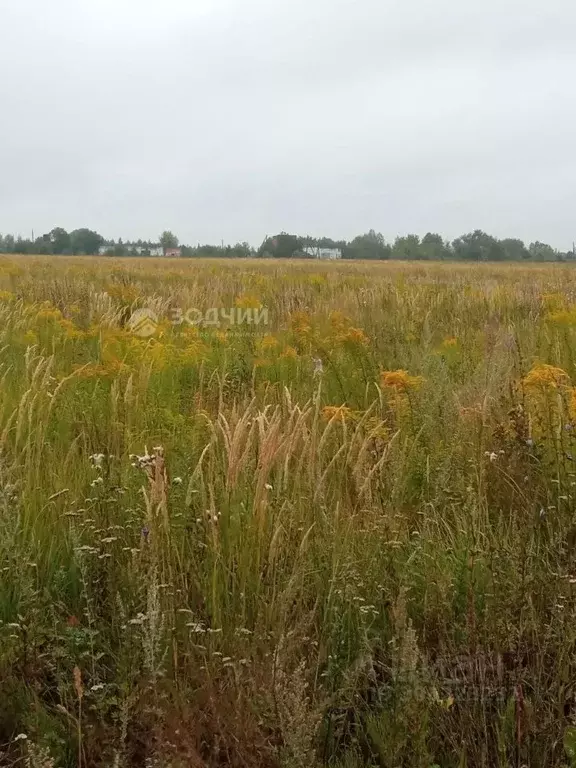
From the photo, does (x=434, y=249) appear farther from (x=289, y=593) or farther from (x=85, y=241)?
(x=289, y=593)

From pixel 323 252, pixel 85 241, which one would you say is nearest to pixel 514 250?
pixel 323 252

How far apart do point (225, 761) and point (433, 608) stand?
633mm

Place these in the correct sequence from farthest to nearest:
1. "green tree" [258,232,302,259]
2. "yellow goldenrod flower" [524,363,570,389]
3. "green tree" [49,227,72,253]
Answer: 1. "green tree" [49,227,72,253]
2. "green tree" [258,232,302,259]
3. "yellow goldenrod flower" [524,363,570,389]

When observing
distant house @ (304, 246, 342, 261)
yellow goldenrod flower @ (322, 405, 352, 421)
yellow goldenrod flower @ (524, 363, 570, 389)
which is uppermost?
distant house @ (304, 246, 342, 261)

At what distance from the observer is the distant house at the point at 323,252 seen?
58797 mm

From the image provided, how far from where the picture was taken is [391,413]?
9.55 feet

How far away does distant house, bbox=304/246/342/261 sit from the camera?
193 ft

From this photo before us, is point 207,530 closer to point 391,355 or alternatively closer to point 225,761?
point 225,761

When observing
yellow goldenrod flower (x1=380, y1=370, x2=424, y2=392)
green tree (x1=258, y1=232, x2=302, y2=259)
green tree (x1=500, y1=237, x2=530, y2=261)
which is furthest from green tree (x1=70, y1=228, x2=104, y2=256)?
yellow goldenrod flower (x1=380, y1=370, x2=424, y2=392)

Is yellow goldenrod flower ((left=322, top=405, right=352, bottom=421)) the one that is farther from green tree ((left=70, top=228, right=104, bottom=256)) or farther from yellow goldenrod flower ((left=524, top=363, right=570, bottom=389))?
green tree ((left=70, top=228, right=104, bottom=256))

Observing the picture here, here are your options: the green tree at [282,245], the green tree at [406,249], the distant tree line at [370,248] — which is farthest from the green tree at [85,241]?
the green tree at [406,249]

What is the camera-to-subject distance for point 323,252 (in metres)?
64.6

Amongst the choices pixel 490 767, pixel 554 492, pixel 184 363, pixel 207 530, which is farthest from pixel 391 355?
pixel 490 767

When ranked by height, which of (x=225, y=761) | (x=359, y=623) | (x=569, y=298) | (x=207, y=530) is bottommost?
(x=225, y=761)
